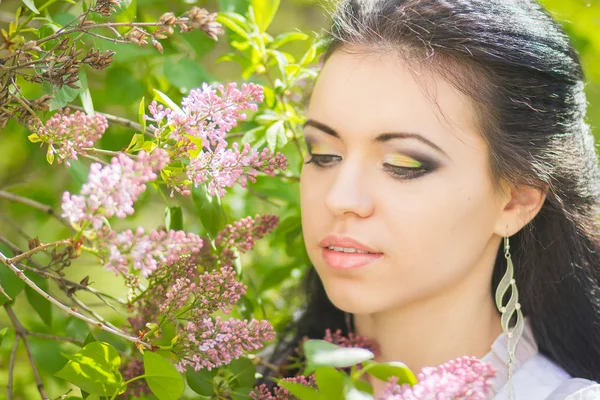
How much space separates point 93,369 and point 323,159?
0.56 m

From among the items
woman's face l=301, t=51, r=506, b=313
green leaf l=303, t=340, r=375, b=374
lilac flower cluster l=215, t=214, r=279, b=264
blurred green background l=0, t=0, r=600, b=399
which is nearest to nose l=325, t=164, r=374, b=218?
woman's face l=301, t=51, r=506, b=313

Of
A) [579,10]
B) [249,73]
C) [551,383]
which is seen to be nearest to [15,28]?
[249,73]

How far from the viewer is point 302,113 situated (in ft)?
5.27

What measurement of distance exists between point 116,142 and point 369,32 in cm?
53

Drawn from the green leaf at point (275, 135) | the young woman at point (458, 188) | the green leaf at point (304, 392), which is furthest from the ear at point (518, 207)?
the green leaf at point (304, 392)

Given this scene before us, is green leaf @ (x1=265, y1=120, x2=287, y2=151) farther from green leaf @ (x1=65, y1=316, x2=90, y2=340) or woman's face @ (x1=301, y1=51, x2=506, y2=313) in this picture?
green leaf @ (x1=65, y1=316, x2=90, y2=340)

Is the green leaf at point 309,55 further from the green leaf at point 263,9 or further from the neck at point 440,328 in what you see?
the neck at point 440,328

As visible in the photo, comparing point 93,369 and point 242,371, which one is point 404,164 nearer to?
point 242,371

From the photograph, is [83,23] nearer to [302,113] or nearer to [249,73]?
[249,73]

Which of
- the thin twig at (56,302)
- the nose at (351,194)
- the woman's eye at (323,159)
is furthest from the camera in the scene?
the woman's eye at (323,159)

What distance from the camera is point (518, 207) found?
4.44 ft

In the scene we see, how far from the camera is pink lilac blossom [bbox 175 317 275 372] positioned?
1020 mm

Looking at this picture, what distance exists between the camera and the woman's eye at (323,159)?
131 cm

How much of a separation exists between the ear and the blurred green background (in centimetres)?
44
